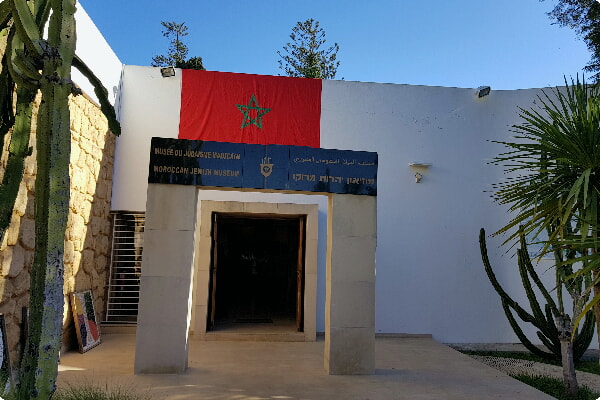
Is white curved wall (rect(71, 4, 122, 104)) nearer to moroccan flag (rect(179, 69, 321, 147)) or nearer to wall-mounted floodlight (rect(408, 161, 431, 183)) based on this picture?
moroccan flag (rect(179, 69, 321, 147))

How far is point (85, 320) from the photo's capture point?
279 inches

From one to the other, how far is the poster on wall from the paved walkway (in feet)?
0.53

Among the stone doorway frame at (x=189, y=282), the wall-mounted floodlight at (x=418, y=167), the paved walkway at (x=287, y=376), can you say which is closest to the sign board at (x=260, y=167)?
the stone doorway frame at (x=189, y=282)

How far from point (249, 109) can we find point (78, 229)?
12.8 ft

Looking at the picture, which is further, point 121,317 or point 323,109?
point 323,109

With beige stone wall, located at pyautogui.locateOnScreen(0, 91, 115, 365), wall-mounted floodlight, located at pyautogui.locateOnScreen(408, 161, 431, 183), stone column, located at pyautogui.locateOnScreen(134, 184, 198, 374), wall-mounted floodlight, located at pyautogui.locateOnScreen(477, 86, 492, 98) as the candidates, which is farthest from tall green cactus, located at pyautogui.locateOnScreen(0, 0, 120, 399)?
wall-mounted floodlight, located at pyautogui.locateOnScreen(477, 86, 492, 98)

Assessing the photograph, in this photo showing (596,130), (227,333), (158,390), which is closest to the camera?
(596,130)

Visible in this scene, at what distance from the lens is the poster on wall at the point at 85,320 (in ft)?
22.2

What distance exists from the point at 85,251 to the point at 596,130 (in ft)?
23.8

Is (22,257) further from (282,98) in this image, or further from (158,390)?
(282,98)

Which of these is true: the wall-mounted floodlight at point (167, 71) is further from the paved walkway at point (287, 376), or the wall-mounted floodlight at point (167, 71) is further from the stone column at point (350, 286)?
the paved walkway at point (287, 376)

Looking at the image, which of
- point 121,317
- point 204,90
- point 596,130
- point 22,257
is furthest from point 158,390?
point 204,90

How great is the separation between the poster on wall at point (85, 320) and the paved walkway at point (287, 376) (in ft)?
0.53

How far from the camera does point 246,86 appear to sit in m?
9.01
